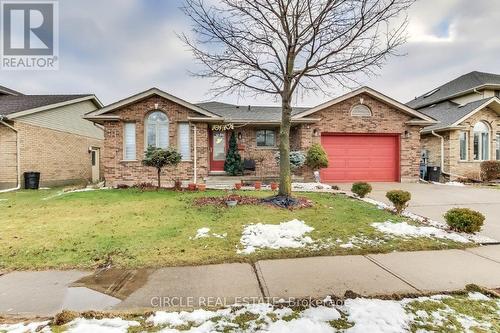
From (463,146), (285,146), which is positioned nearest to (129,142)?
(285,146)

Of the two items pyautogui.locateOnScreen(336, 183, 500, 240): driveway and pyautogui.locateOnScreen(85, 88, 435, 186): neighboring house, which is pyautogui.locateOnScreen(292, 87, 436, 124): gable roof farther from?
pyautogui.locateOnScreen(336, 183, 500, 240): driveway

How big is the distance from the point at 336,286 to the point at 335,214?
3.62 meters

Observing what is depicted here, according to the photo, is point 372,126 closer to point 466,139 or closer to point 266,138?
point 266,138

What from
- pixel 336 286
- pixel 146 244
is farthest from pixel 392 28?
pixel 146 244

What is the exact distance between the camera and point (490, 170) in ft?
48.1

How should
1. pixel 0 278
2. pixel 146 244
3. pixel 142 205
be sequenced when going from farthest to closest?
pixel 142 205 < pixel 146 244 < pixel 0 278

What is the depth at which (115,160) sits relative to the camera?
40.7 ft

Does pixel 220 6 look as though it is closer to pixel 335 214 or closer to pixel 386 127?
pixel 335 214

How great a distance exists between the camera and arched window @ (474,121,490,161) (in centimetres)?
1545

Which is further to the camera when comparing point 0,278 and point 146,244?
point 146,244

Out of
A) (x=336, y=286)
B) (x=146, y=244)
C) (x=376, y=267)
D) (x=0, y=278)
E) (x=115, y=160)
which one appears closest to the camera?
(x=336, y=286)

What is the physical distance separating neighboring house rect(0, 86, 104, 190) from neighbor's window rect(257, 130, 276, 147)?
11069 millimetres

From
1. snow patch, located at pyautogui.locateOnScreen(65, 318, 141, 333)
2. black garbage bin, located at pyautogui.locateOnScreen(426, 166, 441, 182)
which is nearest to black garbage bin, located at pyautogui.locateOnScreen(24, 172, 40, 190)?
snow patch, located at pyautogui.locateOnScreen(65, 318, 141, 333)

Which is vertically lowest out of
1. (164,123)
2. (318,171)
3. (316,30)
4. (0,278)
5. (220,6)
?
(0,278)
